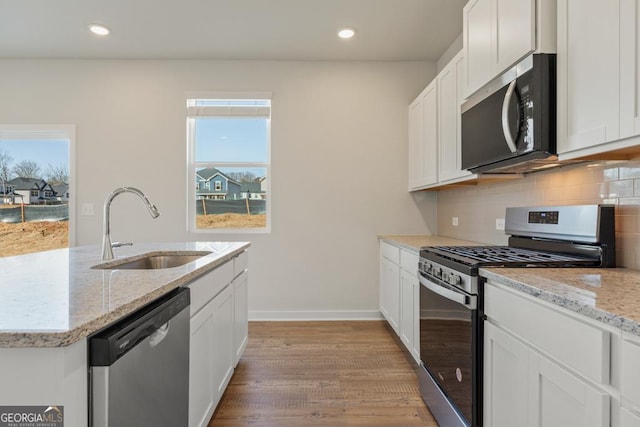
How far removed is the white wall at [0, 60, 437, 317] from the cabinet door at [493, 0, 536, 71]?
1947 mm

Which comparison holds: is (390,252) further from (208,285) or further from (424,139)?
(208,285)

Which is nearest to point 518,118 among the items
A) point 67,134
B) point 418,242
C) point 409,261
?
point 409,261

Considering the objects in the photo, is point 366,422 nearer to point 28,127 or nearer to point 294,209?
point 294,209

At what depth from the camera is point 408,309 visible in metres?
2.59

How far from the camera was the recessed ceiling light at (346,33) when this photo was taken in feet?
10.1

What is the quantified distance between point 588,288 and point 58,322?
144 cm

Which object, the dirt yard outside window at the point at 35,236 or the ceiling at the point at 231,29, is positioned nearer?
the ceiling at the point at 231,29

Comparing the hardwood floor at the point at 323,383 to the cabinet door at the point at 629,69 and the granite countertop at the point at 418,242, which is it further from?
the cabinet door at the point at 629,69

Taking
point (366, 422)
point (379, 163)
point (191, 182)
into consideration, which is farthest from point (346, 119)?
point (366, 422)

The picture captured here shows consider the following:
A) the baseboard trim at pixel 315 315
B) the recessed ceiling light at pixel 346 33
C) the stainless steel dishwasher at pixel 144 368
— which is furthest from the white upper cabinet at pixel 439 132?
the stainless steel dishwasher at pixel 144 368

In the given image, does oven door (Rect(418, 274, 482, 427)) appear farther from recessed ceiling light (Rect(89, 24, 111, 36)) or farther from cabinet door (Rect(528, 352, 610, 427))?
recessed ceiling light (Rect(89, 24, 111, 36))

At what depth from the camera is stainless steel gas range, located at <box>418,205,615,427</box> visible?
1.47 metres

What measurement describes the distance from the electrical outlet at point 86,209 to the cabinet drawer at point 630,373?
4.23 metres

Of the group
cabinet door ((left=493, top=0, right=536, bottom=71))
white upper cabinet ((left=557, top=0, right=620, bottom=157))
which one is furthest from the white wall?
white upper cabinet ((left=557, top=0, right=620, bottom=157))
